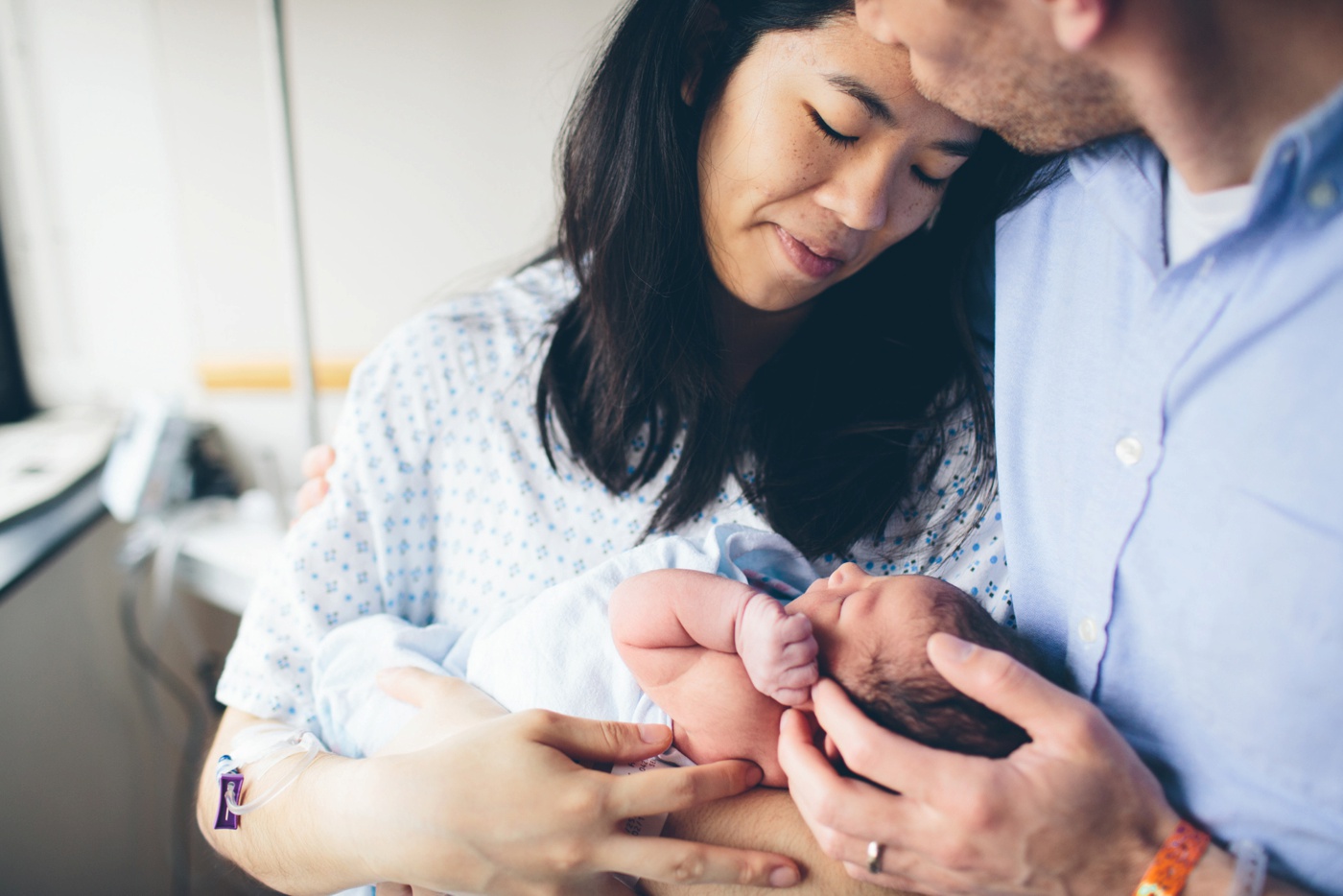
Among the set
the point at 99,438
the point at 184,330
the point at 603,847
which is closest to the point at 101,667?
the point at 99,438

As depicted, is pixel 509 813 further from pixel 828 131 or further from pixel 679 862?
pixel 828 131

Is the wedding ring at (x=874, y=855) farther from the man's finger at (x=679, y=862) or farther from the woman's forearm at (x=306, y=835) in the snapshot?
the woman's forearm at (x=306, y=835)

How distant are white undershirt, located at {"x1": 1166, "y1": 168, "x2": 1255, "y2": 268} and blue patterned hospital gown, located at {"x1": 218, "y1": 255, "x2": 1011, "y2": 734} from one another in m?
0.41

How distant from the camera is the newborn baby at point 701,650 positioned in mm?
861

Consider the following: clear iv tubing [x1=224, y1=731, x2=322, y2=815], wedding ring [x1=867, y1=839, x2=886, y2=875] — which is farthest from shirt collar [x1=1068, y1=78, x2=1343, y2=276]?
clear iv tubing [x1=224, y1=731, x2=322, y2=815]

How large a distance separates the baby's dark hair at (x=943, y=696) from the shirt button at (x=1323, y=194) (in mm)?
489

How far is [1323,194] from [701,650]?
0.74 m

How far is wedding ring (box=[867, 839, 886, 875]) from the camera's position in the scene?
2.50 ft

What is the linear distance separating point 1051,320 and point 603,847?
2.57ft

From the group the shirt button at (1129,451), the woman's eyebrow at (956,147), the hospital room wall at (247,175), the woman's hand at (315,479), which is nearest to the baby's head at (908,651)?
the shirt button at (1129,451)

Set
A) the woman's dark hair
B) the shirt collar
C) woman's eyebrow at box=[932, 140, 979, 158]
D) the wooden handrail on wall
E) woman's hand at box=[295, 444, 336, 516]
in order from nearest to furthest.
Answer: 1. the shirt collar
2. woman's eyebrow at box=[932, 140, 979, 158]
3. the woman's dark hair
4. woman's hand at box=[295, 444, 336, 516]
5. the wooden handrail on wall

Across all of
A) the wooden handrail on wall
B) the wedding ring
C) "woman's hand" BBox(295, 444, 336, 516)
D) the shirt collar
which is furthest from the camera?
the wooden handrail on wall

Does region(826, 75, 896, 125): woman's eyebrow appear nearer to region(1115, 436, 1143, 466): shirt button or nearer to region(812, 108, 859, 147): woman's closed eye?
region(812, 108, 859, 147): woman's closed eye

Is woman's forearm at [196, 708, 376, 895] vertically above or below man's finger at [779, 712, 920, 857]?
below
